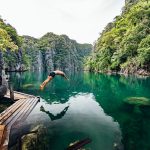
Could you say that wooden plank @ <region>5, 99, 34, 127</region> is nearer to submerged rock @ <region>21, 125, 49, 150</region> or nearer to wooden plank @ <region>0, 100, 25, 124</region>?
wooden plank @ <region>0, 100, 25, 124</region>

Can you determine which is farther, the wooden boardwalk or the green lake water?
the green lake water

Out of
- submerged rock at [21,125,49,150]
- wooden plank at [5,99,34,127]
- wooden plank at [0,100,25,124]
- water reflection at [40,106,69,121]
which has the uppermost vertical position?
wooden plank at [0,100,25,124]

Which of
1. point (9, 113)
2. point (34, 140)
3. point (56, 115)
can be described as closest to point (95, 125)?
point (56, 115)

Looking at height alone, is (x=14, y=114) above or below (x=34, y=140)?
above

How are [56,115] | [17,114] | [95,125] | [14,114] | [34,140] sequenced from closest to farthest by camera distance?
1. [34,140]
2. [95,125]
3. [14,114]
4. [17,114]
5. [56,115]

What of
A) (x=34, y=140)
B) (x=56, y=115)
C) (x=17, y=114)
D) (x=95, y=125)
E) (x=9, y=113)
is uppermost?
(x=9, y=113)

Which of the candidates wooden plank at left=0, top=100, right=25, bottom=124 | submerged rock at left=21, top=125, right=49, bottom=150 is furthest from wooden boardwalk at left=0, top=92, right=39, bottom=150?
submerged rock at left=21, top=125, right=49, bottom=150

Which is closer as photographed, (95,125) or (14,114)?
(95,125)

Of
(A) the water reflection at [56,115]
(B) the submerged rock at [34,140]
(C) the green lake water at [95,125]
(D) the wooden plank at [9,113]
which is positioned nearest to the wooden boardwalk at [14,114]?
(D) the wooden plank at [9,113]

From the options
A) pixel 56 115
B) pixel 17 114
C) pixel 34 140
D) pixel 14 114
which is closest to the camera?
pixel 34 140

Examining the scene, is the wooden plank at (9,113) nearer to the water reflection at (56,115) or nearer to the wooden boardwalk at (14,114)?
the wooden boardwalk at (14,114)

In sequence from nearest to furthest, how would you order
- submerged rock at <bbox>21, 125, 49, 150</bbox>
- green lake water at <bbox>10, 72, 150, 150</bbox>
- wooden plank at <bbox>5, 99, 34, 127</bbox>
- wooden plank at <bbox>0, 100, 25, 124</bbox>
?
submerged rock at <bbox>21, 125, 49, 150</bbox> < green lake water at <bbox>10, 72, 150, 150</bbox> < wooden plank at <bbox>5, 99, 34, 127</bbox> < wooden plank at <bbox>0, 100, 25, 124</bbox>

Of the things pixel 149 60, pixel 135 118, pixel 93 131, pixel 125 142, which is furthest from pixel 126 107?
pixel 149 60

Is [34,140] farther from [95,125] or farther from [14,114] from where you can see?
[14,114]
